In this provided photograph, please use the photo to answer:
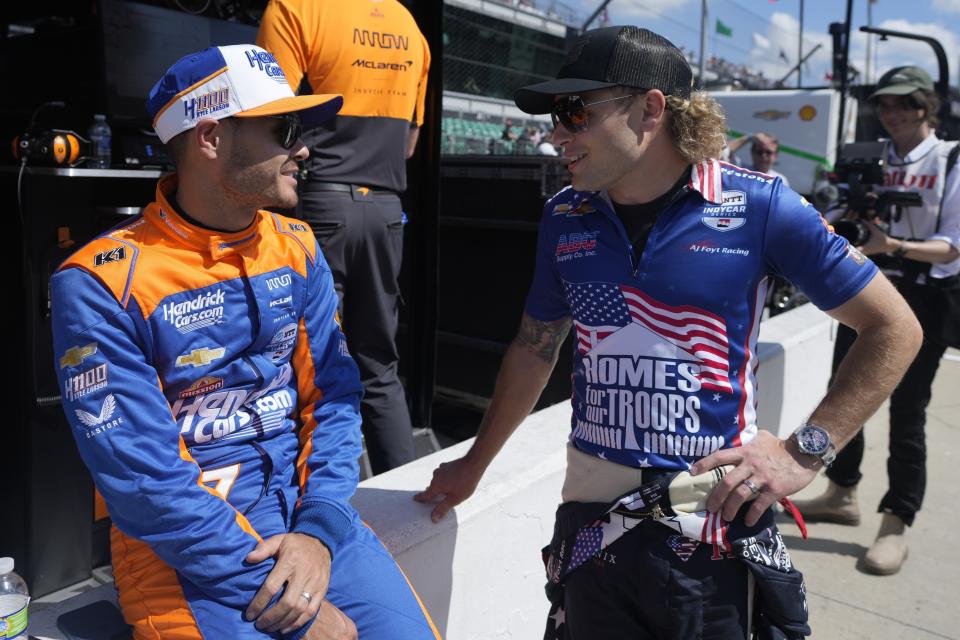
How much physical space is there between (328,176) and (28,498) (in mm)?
1632

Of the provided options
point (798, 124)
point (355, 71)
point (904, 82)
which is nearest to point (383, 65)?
point (355, 71)

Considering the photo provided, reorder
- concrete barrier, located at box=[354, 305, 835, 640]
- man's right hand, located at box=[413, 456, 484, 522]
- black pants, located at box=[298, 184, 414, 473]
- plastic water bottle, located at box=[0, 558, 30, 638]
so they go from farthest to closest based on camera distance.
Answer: black pants, located at box=[298, 184, 414, 473]
concrete barrier, located at box=[354, 305, 835, 640]
man's right hand, located at box=[413, 456, 484, 522]
plastic water bottle, located at box=[0, 558, 30, 638]

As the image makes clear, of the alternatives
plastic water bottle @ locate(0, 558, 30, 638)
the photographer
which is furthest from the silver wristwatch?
the photographer

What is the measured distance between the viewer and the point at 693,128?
1.71 metres

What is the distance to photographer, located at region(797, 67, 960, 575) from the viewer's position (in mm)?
3631

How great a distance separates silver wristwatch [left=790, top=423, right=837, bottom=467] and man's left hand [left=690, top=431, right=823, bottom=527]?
13 millimetres

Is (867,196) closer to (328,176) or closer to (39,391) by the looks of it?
(328,176)

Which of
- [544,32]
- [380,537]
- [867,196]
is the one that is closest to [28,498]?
[380,537]

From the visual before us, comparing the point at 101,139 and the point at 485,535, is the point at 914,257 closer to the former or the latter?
the point at 485,535

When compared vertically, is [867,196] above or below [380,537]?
above

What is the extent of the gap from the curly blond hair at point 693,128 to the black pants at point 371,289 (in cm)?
174

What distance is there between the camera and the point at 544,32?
3688 cm

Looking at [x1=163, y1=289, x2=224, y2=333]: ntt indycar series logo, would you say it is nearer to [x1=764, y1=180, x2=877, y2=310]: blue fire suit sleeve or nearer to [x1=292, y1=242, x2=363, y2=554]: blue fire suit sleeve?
[x1=292, y1=242, x2=363, y2=554]: blue fire suit sleeve

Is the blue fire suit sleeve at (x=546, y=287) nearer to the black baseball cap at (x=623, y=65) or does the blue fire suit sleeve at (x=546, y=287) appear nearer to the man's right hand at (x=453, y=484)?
the black baseball cap at (x=623, y=65)
